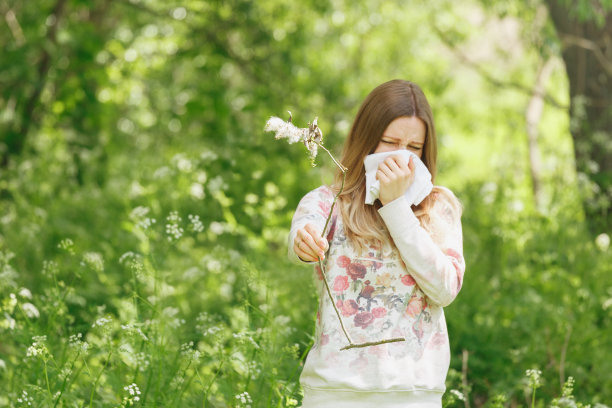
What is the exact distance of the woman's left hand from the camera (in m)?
2.11

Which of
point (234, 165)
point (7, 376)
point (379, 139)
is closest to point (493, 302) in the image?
point (234, 165)

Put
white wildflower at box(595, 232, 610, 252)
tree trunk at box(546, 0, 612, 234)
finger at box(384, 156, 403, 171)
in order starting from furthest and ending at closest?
tree trunk at box(546, 0, 612, 234), white wildflower at box(595, 232, 610, 252), finger at box(384, 156, 403, 171)

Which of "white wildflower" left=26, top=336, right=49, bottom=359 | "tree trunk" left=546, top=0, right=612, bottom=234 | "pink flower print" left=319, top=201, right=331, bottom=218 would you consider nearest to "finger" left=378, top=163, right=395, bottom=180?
A: "pink flower print" left=319, top=201, right=331, bottom=218

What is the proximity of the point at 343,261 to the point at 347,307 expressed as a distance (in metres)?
0.14

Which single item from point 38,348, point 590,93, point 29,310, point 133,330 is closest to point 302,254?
point 133,330

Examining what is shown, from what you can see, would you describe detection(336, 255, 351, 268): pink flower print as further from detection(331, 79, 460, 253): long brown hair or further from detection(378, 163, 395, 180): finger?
detection(378, 163, 395, 180): finger

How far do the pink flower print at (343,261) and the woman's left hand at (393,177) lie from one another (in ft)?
0.67

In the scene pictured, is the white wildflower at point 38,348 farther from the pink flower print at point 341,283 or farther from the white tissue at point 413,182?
the white tissue at point 413,182

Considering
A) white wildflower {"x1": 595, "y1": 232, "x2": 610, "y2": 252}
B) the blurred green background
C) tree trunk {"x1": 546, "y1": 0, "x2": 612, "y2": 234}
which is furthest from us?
tree trunk {"x1": 546, "y1": 0, "x2": 612, "y2": 234}

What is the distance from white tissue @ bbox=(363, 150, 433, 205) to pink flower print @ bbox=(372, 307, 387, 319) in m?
0.31

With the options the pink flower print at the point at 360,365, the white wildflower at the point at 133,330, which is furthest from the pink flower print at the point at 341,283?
the white wildflower at the point at 133,330

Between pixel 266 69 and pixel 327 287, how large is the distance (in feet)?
16.6

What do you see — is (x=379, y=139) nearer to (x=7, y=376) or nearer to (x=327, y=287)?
(x=327, y=287)

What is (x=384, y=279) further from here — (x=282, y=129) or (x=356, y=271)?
(x=282, y=129)
